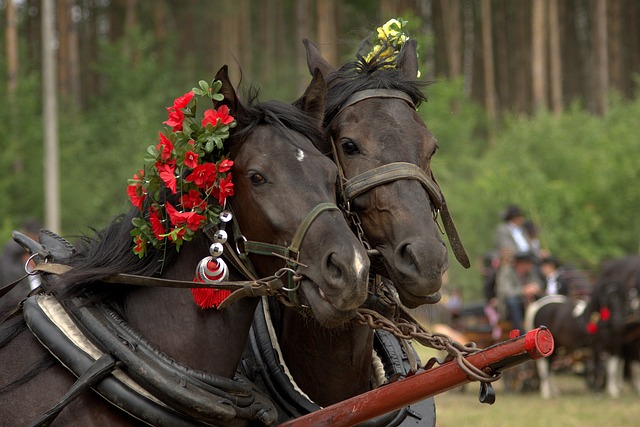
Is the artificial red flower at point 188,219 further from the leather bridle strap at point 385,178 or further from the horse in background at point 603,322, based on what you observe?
the horse in background at point 603,322

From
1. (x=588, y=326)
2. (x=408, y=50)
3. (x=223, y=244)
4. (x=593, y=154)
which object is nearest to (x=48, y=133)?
(x=588, y=326)

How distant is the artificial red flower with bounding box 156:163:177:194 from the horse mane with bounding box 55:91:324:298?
90 mm

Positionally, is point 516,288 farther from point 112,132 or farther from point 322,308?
→ point 112,132

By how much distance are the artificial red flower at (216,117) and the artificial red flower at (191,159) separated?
119 millimetres

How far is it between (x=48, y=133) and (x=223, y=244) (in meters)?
10.9

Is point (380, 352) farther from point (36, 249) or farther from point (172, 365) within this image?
point (36, 249)

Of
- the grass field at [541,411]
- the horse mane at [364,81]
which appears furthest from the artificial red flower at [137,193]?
the grass field at [541,411]

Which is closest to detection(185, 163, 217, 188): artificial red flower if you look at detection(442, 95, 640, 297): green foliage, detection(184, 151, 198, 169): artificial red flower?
detection(184, 151, 198, 169): artificial red flower

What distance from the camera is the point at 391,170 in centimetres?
376

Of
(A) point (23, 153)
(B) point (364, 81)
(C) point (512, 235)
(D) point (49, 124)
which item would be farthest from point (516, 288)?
(A) point (23, 153)

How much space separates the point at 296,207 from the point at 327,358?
908mm

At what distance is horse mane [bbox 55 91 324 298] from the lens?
3441 mm

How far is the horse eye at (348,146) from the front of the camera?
396 cm

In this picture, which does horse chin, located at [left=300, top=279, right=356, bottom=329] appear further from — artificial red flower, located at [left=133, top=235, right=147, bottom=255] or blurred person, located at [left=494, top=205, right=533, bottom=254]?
blurred person, located at [left=494, top=205, right=533, bottom=254]
